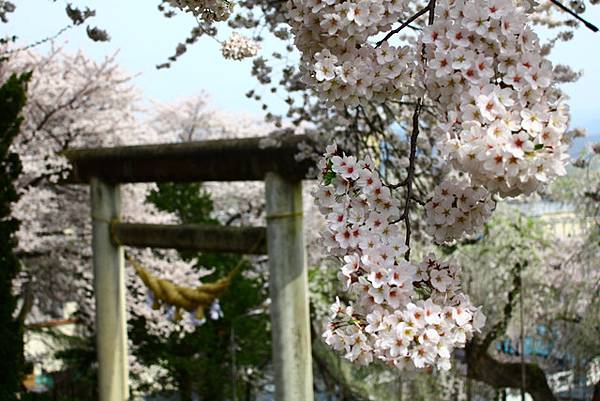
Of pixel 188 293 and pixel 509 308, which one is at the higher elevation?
pixel 188 293

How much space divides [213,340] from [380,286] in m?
6.63

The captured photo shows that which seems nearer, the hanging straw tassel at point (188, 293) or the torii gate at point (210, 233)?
the torii gate at point (210, 233)

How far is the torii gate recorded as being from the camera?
4125 mm

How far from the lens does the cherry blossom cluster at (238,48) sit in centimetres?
205

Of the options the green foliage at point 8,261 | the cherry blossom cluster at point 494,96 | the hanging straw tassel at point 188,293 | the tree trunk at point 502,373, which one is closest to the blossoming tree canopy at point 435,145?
the cherry blossom cluster at point 494,96

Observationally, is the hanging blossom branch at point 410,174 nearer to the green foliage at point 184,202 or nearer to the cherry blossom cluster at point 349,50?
the cherry blossom cluster at point 349,50

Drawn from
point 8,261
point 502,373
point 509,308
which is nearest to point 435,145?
point 8,261

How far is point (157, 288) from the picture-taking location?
5.27 meters

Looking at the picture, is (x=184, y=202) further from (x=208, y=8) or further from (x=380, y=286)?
(x=380, y=286)

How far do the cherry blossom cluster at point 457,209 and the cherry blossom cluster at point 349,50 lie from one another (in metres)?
0.16

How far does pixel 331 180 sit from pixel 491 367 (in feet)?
16.1

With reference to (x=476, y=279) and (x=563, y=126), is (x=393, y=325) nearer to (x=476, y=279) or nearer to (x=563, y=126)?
(x=563, y=126)

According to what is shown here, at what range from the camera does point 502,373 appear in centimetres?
547

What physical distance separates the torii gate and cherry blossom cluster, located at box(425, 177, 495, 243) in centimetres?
279
